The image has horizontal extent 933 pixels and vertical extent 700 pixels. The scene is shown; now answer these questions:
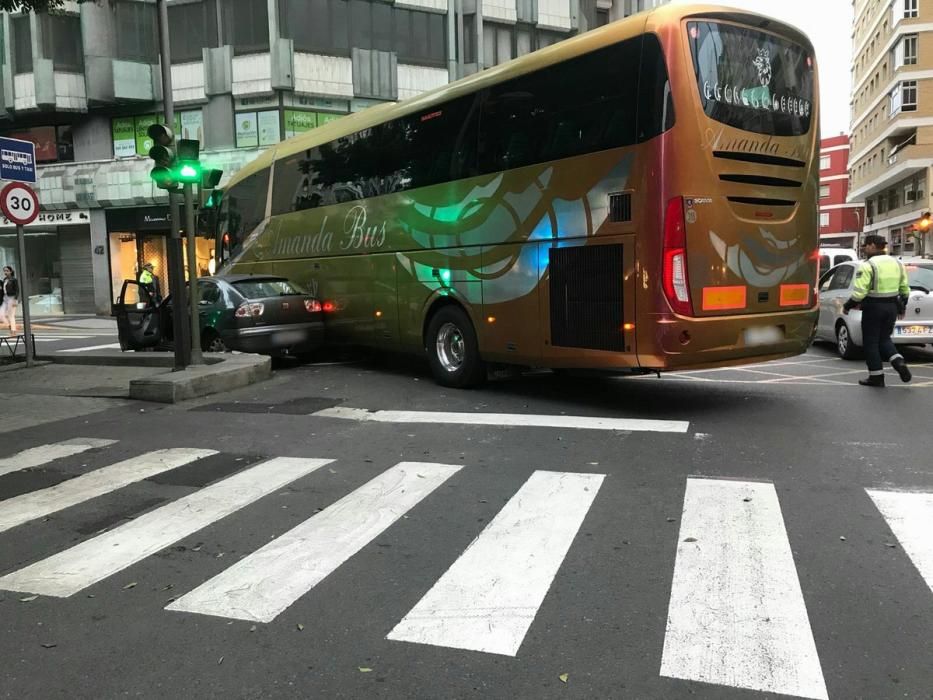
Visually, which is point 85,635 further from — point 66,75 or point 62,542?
point 66,75

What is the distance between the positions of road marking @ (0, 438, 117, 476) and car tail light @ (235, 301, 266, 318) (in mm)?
4562

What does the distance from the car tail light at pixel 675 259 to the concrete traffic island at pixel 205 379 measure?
6.03 meters

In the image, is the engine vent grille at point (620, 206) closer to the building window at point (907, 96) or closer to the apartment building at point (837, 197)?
the building window at point (907, 96)

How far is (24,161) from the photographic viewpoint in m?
12.3

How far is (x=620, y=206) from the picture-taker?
7.39m

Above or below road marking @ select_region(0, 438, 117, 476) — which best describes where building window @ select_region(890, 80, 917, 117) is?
above

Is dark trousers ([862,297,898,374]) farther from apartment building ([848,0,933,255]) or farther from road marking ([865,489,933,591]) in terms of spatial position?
apartment building ([848,0,933,255])

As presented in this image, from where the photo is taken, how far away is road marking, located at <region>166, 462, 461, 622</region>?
145 inches

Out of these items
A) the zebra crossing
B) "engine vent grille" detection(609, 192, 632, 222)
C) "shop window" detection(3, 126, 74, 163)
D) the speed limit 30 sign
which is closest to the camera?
the zebra crossing

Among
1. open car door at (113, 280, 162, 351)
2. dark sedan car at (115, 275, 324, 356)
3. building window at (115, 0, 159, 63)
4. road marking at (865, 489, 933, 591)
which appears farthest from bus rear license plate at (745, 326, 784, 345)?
building window at (115, 0, 159, 63)

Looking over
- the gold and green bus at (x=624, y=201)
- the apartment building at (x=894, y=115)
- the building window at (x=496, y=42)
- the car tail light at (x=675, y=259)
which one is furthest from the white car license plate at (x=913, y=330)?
the apartment building at (x=894, y=115)

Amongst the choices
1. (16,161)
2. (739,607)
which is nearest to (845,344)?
(739,607)

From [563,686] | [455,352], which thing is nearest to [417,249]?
[455,352]

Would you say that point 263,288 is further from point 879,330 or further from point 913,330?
point 913,330
